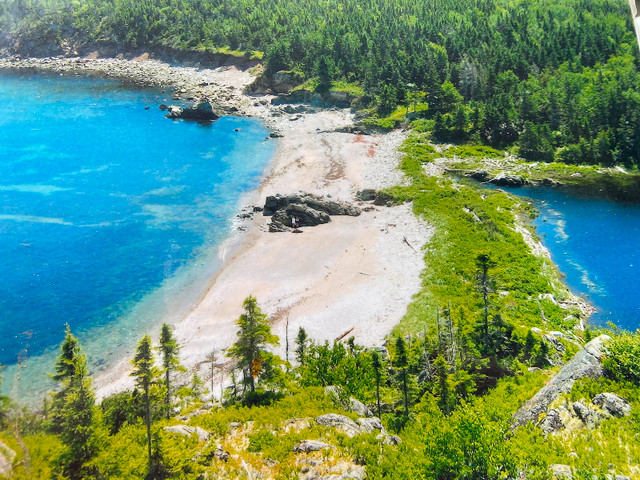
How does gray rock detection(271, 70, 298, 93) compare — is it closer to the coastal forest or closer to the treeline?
the coastal forest

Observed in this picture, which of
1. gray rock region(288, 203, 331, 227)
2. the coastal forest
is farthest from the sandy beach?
the coastal forest

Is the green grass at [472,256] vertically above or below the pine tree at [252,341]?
below

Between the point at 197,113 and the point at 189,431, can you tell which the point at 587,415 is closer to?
the point at 189,431

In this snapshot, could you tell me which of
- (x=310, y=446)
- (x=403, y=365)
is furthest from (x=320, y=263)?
(x=310, y=446)

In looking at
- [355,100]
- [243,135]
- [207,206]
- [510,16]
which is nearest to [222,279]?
[207,206]

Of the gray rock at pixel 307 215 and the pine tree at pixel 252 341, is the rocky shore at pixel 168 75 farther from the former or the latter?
the pine tree at pixel 252 341

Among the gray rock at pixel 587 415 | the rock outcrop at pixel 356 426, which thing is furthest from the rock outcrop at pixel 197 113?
the gray rock at pixel 587 415
